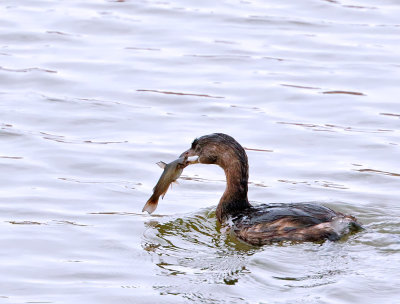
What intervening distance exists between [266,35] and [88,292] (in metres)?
9.82

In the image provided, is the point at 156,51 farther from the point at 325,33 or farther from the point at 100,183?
the point at 100,183

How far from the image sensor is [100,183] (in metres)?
12.1

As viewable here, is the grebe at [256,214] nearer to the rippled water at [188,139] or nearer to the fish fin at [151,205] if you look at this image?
the rippled water at [188,139]

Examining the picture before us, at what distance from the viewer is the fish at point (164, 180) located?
434 inches

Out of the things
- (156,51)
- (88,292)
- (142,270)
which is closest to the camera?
(88,292)

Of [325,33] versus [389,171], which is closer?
[389,171]

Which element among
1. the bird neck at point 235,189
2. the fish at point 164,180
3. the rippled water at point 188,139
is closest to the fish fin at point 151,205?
the fish at point 164,180

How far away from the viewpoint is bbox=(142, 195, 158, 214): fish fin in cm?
1102

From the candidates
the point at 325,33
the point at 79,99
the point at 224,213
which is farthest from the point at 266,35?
the point at 224,213

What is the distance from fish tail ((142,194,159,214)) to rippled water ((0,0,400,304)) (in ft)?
0.41

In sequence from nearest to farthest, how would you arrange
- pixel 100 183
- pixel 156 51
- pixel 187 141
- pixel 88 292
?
pixel 88 292 < pixel 100 183 < pixel 187 141 < pixel 156 51

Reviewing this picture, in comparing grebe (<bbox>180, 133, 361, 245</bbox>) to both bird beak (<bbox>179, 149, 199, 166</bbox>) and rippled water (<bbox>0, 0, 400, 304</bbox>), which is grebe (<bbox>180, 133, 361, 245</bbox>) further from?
rippled water (<bbox>0, 0, 400, 304</bbox>)

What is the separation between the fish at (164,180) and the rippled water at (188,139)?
0.16 m

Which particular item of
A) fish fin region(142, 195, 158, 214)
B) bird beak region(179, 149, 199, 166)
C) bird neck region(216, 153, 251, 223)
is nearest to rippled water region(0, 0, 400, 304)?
fish fin region(142, 195, 158, 214)
